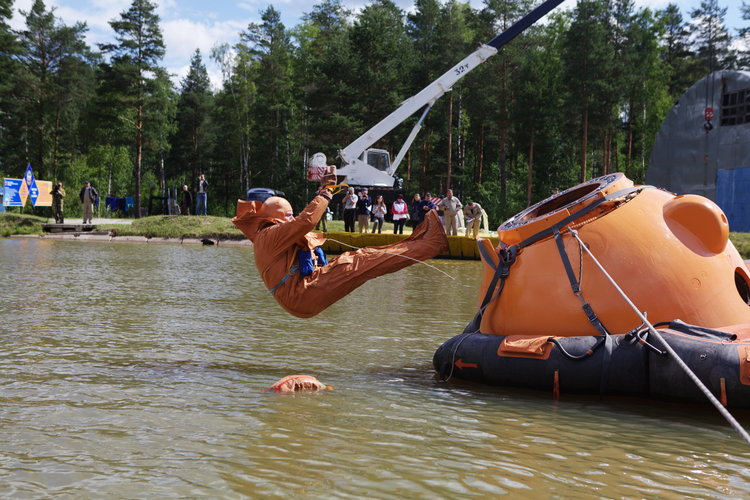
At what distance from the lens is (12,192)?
36.0 meters

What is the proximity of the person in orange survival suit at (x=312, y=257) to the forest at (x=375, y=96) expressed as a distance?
1533 inches

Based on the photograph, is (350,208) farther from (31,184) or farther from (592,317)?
(592,317)

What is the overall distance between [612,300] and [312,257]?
2.78 m

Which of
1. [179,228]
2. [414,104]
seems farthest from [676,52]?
[179,228]

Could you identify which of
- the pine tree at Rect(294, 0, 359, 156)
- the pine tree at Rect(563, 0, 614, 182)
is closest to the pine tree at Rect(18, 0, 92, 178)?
the pine tree at Rect(294, 0, 359, 156)

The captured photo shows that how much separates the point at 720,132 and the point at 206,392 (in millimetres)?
26330

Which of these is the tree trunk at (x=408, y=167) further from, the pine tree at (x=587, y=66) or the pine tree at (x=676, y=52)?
the pine tree at (x=676, y=52)

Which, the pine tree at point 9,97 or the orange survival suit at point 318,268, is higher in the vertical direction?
the pine tree at point 9,97

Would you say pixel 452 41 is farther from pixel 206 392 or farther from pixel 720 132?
pixel 206 392

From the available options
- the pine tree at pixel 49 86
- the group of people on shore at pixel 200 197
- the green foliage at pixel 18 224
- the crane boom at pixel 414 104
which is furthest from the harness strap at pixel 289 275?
the pine tree at pixel 49 86

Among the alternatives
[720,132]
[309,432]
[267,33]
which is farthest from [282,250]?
[267,33]

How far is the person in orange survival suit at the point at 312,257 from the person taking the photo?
7.12 meters

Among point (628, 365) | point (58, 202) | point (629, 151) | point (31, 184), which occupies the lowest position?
point (628, 365)

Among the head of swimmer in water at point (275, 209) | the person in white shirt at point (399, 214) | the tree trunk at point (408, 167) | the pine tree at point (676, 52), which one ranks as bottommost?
the head of swimmer in water at point (275, 209)
